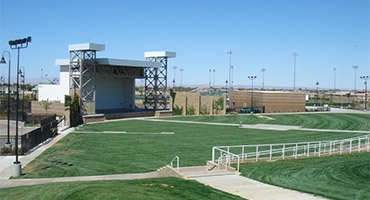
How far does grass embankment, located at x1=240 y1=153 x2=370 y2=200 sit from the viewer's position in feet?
50.2

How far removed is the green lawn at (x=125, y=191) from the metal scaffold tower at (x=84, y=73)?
3667 centimetres

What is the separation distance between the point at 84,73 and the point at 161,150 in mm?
27737

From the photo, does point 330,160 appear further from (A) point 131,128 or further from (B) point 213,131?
(A) point 131,128

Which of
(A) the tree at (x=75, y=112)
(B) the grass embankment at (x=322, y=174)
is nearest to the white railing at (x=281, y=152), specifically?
(B) the grass embankment at (x=322, y=174)

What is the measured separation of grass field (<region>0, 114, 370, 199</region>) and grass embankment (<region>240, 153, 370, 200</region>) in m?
0.04

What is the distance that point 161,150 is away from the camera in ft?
100

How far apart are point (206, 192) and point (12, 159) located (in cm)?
1729

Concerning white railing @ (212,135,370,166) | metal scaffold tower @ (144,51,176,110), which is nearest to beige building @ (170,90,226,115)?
metal scaffold tower @ (144,51,176,110)

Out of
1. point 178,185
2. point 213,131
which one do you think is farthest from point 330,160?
point 213,131

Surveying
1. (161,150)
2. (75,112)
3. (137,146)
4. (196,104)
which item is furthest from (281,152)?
(196,104)

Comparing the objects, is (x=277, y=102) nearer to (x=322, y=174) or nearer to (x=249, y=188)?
(x=322, y=174)

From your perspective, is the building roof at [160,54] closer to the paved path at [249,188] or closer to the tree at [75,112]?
the tree at [75,112]

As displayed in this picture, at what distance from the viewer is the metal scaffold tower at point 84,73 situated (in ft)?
173

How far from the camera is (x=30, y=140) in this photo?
102 ft
